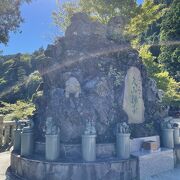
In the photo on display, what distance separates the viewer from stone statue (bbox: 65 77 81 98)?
224 inches

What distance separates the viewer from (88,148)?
16.2 feet

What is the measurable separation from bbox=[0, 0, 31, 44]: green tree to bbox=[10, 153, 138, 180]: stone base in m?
4.35

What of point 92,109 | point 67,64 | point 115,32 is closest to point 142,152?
point 92,109

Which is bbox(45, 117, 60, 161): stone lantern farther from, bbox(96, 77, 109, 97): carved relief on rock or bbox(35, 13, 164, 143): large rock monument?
bbox(96, 77, 109, 97): carved relief on rock

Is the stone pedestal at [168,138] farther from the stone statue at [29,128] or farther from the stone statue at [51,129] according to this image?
the stone statue at [29,128]

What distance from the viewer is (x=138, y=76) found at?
662 cm

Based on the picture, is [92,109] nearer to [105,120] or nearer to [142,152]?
[105,120]

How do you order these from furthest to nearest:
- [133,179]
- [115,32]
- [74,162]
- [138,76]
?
[115,32]
[138,76]
[133,179]
[74,162]

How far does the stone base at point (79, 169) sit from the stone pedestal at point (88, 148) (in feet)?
0.46

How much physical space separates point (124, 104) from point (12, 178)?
3.26 m

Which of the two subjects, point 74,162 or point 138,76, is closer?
point 74,162

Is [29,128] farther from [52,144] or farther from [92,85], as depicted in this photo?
[92,85]

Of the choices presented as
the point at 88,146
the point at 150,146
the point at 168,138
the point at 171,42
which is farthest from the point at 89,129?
the point at 171,42

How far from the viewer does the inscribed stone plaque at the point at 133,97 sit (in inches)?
249
